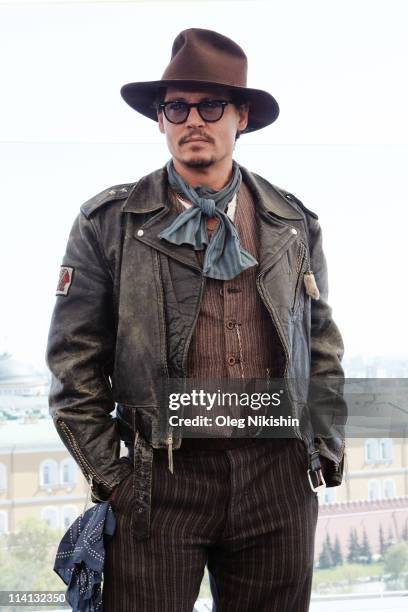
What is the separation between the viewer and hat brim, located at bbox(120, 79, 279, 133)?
1.98 m

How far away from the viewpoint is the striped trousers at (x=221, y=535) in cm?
179

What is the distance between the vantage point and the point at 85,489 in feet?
9.15

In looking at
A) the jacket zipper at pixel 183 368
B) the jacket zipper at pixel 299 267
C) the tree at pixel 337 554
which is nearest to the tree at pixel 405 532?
the tree at pixel 337 554

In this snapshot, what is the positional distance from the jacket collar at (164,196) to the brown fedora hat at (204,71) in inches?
7.9

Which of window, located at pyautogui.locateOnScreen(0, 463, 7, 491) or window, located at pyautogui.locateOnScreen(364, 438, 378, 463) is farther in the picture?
window, located at pyautogui.locateOnScreen(364, 438, 378, 463)

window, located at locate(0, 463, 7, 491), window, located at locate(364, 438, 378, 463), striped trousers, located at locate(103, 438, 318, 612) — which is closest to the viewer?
striped trousers, located at locate(103, 438, 318, 612)

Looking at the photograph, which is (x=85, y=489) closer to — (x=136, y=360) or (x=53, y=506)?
(x=53, y=506)

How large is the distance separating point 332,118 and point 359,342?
31.3 inches

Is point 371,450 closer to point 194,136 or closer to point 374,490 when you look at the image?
point 374,490

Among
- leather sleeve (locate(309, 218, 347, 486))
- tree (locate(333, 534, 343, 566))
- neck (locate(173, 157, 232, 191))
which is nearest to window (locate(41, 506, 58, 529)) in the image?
tree (locate(333, 534, 343, 566))

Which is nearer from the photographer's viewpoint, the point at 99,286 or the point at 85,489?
the point at 99,286

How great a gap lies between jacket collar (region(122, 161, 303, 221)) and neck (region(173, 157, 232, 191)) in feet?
0.19

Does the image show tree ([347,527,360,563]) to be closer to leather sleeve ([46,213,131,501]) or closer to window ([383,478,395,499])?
window ([383,478,395,499])

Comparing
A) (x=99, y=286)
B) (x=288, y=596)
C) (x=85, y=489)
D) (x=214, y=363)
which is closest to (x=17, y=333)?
(x=85, y=489)
